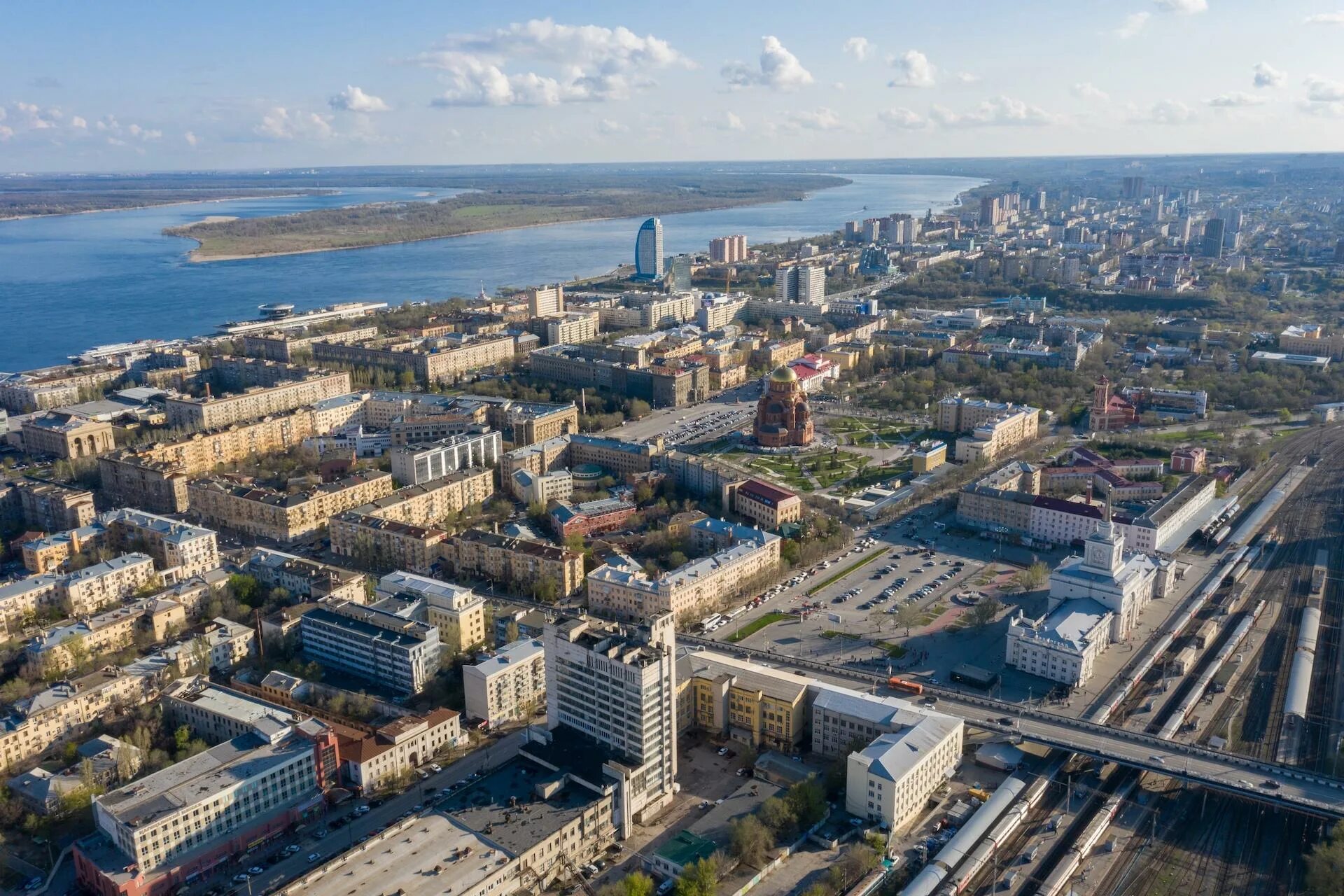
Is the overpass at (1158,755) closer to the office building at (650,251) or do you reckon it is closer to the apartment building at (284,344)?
the apartment building at (284,344)

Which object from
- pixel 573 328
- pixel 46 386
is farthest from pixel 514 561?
pixel 573 328

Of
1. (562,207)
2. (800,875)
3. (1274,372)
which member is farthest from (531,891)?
(562,207)

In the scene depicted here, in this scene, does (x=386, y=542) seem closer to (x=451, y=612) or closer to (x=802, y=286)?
(x=451, y=612)

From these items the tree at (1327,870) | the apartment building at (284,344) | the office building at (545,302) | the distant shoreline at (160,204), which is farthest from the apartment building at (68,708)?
the distant shoreline at (160,204)

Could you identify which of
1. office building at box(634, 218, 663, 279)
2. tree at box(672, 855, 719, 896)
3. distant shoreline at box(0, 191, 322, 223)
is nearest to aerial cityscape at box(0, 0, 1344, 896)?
tree at box(672, 855, 719, 896)

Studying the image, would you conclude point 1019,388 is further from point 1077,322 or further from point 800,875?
point 800,875

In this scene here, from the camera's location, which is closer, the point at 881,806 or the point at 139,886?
the point at 139,886
